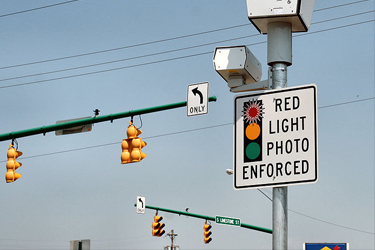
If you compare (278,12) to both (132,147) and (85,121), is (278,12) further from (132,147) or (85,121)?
(85,121)

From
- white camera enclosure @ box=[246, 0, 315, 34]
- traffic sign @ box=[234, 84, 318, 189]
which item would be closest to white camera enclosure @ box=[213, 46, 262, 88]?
white camera enclosure @ box=[246, 0, 315, 34]

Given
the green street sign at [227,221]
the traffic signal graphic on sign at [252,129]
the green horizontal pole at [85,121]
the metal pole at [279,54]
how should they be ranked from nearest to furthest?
1. the traffic signal graphic on sign at [252,129]
2. the metal pole at [279,54]
3. the green horizontal pole at [85,121]
4. the green street sign at [227,221]

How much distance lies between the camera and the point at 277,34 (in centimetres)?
578

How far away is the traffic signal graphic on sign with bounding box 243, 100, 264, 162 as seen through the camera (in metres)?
5.51

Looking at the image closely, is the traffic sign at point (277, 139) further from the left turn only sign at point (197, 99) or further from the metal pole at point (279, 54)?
the left turn only sign at point (197, 99)

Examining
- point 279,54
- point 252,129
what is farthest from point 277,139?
point 279,54

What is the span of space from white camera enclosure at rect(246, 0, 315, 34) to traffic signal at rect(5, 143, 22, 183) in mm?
11850

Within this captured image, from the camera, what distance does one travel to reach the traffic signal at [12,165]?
54.2 ft

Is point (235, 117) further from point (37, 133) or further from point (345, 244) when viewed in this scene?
→ point (37, 133)

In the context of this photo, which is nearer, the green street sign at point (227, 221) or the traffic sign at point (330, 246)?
the traffic sign at point (330, 246)

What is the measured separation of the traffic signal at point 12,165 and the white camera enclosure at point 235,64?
11194 mm

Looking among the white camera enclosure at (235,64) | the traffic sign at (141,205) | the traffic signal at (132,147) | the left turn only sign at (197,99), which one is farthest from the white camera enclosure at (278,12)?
the traffic sign at (141,205)

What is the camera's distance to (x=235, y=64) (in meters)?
6.31

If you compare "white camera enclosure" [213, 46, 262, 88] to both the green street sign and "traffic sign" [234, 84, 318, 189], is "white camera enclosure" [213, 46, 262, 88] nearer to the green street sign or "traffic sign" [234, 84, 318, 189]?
"traffic sign" [234, 84, 318, 189]
